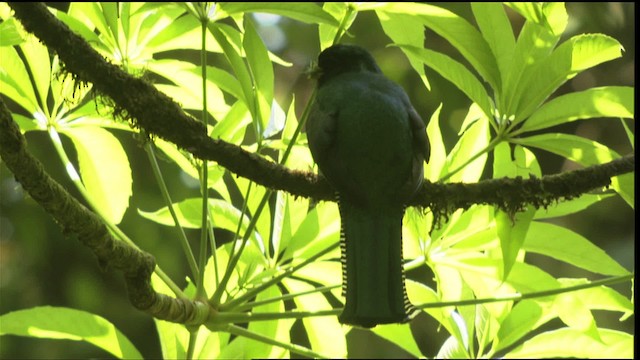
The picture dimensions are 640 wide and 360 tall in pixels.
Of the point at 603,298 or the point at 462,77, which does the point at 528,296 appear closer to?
the point at 603,298

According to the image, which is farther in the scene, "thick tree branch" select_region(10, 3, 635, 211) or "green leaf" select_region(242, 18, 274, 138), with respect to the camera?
"green leaf" select_region(242, 18, 274, 138)

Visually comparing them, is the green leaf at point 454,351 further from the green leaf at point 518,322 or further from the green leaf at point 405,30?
the green leaf at point 405,30

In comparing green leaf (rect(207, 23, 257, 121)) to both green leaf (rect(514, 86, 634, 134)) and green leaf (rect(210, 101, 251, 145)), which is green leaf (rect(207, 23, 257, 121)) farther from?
green leaf (rect(514, 86, 634, 134))

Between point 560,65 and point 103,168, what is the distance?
1152 millimetres

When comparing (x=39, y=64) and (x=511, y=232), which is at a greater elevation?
(x=39, y=64)

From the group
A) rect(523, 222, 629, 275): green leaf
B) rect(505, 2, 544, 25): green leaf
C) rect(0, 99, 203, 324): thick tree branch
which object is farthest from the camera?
rect(523, 222, 629, 275): green leaf

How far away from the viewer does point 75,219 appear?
6.10 feet

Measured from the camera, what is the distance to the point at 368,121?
2.35m

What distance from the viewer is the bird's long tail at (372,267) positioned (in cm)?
213

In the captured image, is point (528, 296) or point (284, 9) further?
point (528, 296)

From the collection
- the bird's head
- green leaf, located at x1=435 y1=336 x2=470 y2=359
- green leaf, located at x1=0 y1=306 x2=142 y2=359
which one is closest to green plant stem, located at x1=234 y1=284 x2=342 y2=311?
green leaf, located at x1=0 y1=306 x2=142 y2=359

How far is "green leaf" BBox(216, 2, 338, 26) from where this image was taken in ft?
6.44

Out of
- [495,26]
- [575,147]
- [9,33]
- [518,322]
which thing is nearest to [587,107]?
[575,147]

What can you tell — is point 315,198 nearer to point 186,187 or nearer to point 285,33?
point 186,187
